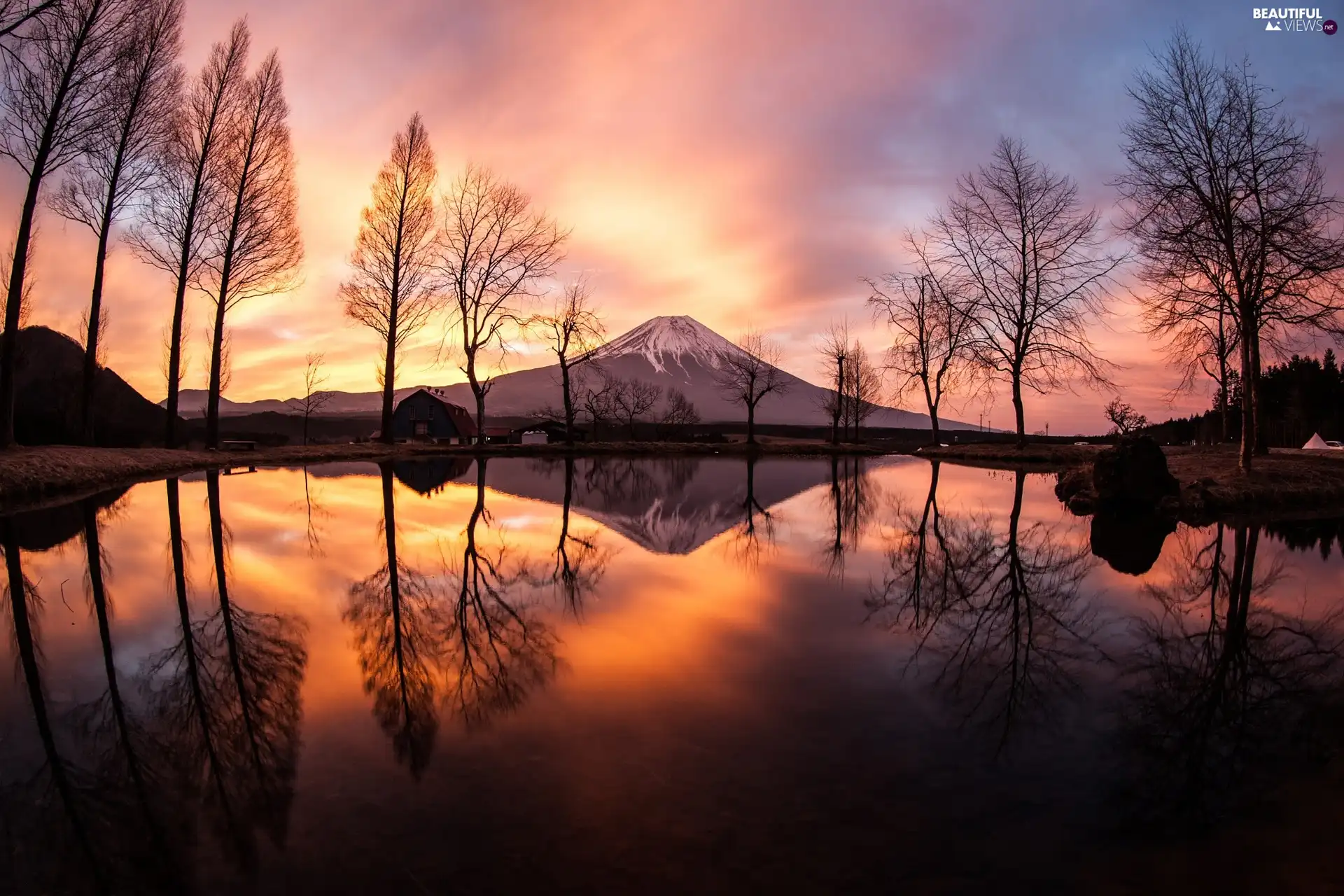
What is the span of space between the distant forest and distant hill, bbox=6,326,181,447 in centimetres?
6855

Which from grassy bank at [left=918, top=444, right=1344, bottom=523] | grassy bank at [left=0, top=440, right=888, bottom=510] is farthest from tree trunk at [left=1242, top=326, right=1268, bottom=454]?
grassy bank at [left=0, top=440, right=888, bottom=510]

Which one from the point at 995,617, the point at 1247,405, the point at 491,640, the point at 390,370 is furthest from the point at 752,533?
the point at 390,370

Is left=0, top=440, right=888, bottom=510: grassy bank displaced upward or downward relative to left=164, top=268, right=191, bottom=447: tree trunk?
downward

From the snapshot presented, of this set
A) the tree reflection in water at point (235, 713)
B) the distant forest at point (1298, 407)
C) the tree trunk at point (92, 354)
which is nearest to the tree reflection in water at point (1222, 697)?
the tree reflection in water at point (235, 713)

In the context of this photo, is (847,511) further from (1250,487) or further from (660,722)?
(660,722)

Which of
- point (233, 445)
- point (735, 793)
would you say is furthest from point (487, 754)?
point (233, 445)

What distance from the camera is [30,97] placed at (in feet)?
58.9

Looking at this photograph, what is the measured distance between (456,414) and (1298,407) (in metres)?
81.6

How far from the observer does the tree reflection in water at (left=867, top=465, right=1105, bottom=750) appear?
4520mm

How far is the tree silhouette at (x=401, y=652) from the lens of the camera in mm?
3742

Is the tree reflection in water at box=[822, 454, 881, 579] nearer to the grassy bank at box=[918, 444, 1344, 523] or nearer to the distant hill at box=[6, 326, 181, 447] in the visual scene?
the grassy bank at box=[918, 444, 1344, 523]

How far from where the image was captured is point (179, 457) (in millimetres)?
25422

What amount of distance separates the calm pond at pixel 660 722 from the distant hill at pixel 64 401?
19.6 metres

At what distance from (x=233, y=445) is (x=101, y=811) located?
40.4m
